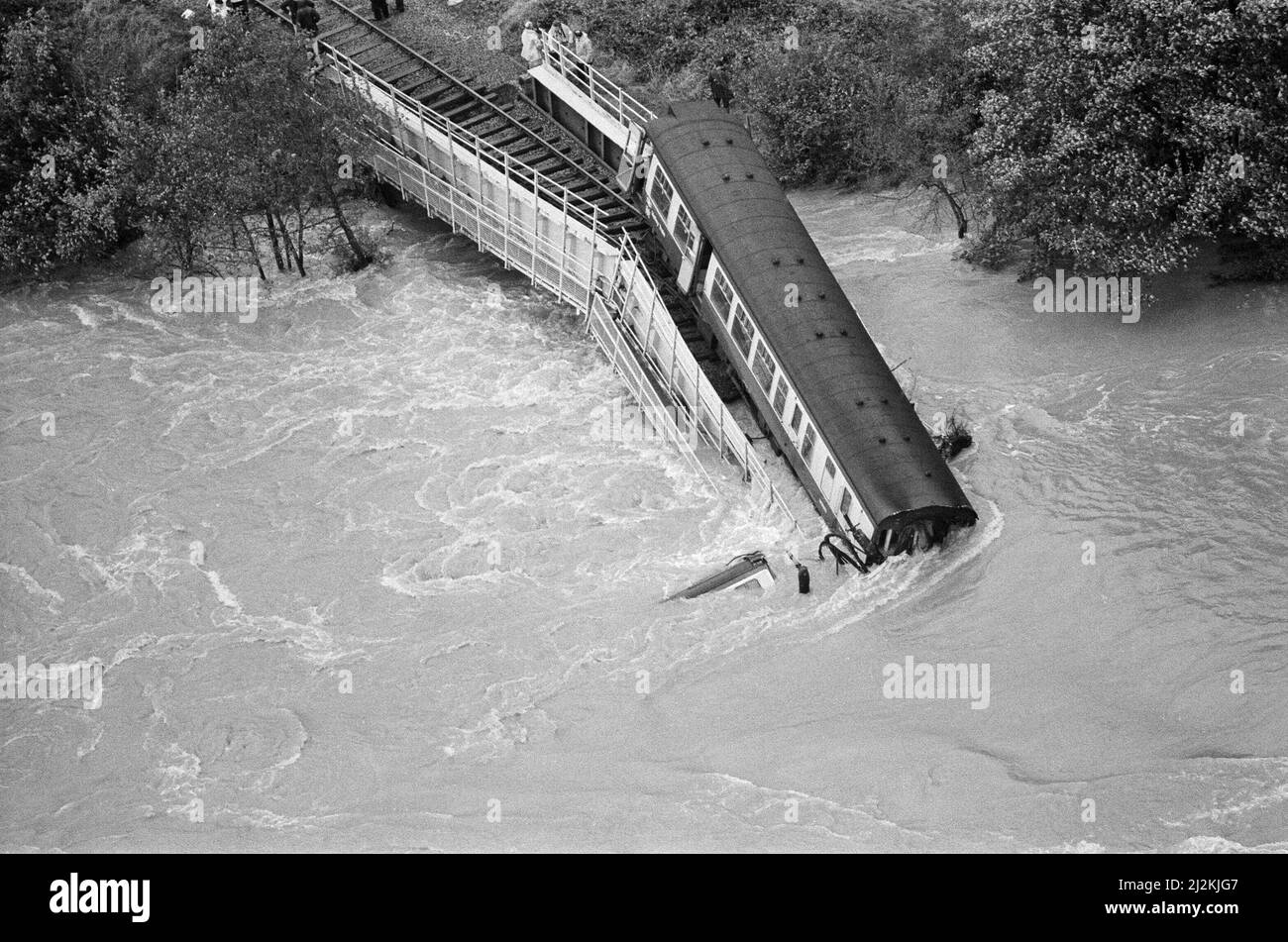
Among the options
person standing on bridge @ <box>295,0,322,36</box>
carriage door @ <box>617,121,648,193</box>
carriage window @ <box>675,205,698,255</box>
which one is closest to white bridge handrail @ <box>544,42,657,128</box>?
carriage door @ <box>617,121,648,193</box>

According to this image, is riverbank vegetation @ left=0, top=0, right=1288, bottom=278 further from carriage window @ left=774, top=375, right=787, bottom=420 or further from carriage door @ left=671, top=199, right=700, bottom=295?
carriage window @ left=774, top=375, right=787, bottom=420

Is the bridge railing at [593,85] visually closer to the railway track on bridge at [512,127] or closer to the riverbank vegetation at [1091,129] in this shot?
the railway track on bridge at [512,127]

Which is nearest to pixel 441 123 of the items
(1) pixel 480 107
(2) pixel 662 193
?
(1) pixel 480 107

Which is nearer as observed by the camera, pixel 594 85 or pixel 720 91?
pixel 594 85

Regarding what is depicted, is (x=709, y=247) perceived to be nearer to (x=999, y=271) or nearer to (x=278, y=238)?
(x=999, y=271)

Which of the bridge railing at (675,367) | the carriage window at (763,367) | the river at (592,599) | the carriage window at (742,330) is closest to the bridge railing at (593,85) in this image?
the bridge railing at (675,367)

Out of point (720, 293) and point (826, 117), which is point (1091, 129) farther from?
point (826, 117)
